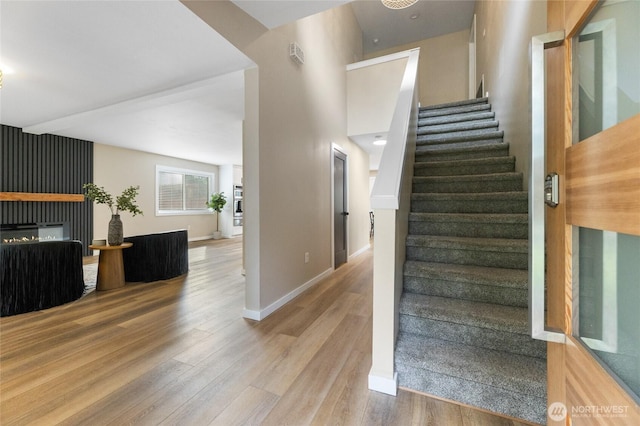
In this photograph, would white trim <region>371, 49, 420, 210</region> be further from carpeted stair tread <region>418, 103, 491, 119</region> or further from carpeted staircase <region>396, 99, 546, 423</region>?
carpeted stair tread <region>418, 103, 491, 119</region>

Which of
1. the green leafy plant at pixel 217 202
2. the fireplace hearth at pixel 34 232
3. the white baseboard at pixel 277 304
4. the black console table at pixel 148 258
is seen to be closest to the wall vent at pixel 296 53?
the white baseboard at pixel 277 304

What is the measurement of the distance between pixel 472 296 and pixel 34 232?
662 cm

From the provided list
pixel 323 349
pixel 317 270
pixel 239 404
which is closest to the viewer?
pixel 239 404

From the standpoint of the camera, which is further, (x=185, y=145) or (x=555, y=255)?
(x=185, y=145)

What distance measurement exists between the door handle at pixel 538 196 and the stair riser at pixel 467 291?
1170 millimetres

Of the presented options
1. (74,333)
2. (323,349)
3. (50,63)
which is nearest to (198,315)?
(74,333)

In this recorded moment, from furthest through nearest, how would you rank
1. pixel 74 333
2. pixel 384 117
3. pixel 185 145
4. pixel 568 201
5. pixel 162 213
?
pixel 162 213 < pixel 185 145 < pixel 384 117 < pixel 74 333 < pixel 568 201

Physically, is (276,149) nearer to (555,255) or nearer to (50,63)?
(50,63)

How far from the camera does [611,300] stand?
0.57m

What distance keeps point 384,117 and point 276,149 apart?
2.52m

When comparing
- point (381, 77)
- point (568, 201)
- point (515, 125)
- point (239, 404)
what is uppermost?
point (381, 77)

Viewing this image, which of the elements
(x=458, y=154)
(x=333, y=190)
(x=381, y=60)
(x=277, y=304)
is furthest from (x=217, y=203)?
(x=458, y=154)

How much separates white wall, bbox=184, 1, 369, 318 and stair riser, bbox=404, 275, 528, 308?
136cm

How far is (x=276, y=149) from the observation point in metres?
2.67
